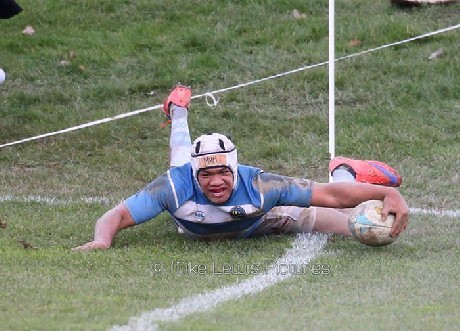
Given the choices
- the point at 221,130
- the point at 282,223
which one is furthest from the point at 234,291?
the point at 221,130

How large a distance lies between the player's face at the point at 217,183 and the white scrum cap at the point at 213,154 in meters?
0.03

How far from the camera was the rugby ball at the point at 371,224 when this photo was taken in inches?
271

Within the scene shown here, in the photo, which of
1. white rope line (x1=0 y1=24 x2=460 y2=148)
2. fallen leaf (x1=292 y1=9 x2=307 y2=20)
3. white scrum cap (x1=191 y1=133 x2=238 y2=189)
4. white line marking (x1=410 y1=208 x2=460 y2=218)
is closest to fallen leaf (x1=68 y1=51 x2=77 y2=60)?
white rope line (x1=0 y1=24 x2=460 y2=148)

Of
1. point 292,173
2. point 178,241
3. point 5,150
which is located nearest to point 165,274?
point 178,241

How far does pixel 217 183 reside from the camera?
7.00 meters

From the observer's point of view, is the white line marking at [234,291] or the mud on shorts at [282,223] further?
the mud on shorts at [282,223]

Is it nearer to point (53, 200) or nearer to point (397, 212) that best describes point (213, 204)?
point (397, 212)

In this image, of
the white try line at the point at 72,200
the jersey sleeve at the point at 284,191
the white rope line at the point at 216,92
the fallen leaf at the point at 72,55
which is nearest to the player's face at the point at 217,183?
the jersey sleeve at the point at 284,191

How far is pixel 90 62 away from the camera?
12.9m

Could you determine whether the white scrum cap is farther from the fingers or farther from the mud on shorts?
the fingers

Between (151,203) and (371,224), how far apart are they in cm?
137

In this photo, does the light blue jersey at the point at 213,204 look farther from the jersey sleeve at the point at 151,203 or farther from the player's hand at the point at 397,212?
the player's hand at the point at 397,212

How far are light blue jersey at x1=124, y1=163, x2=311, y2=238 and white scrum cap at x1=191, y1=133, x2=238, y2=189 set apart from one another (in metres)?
0.12

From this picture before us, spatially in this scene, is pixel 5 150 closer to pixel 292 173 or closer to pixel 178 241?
pixel 292 173
